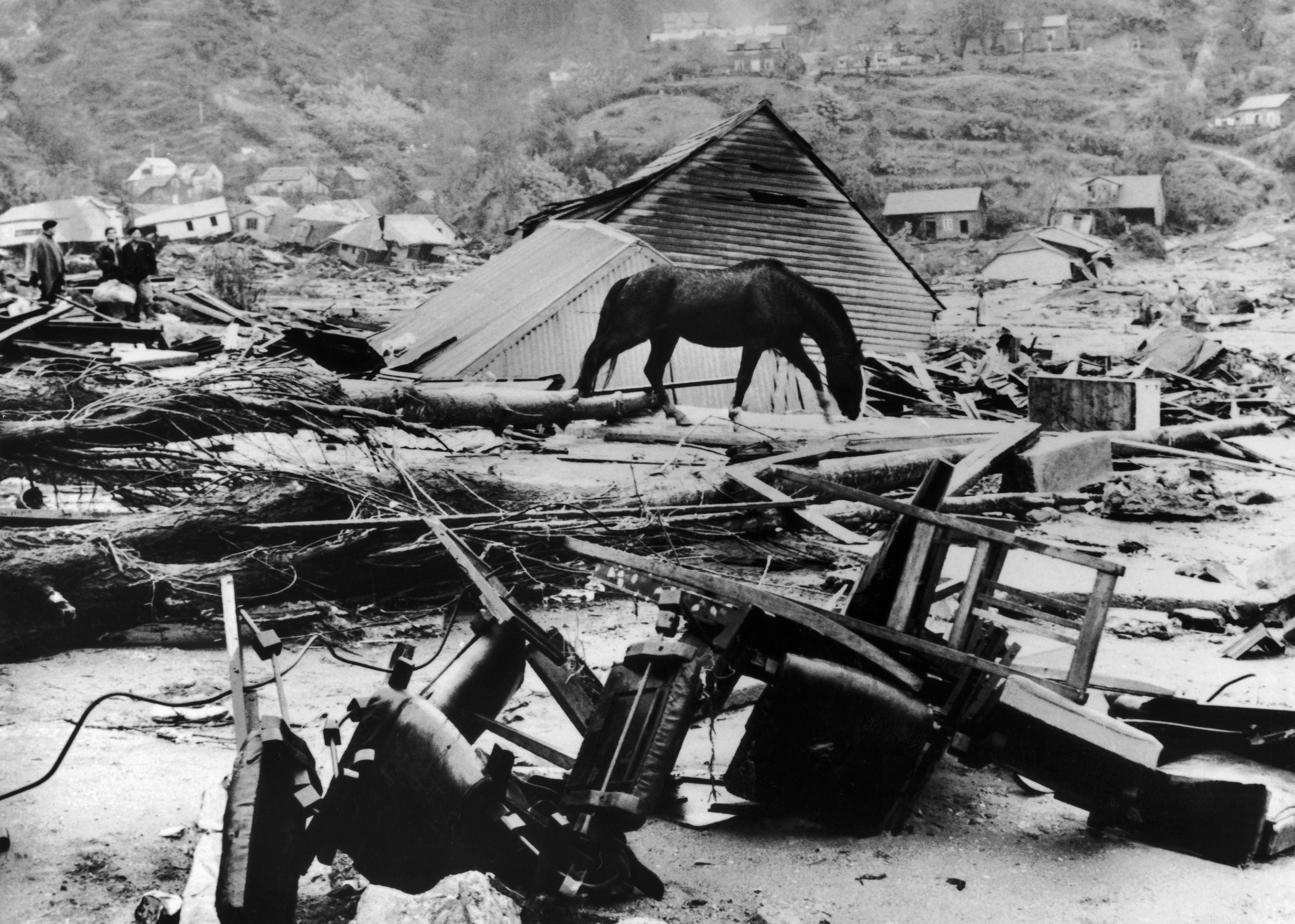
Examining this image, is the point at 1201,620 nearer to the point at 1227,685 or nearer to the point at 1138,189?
the point at 1227,685

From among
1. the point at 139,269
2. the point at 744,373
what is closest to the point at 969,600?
the point at 744,373

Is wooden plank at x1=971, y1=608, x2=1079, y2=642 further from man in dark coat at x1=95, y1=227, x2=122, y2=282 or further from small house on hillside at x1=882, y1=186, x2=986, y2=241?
man in dark coat at x1=95, y1=227, x2=122, y2=282

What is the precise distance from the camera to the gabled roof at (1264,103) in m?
7.59

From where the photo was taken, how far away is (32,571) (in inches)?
170

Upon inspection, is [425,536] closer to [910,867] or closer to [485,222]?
[910,867]

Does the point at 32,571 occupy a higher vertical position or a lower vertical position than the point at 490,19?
lower

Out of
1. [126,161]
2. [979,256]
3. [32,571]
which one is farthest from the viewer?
[979,256]

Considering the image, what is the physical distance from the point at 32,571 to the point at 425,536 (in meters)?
1.70

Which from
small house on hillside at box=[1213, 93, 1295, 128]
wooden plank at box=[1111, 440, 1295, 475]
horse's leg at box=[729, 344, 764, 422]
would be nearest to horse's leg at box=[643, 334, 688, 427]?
horse's leg at box=[729, 344, 764, 422]

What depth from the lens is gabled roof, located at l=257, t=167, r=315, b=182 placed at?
335 inches

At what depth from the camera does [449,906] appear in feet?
9.80

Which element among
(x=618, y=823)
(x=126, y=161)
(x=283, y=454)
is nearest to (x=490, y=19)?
(x=126, y=161)

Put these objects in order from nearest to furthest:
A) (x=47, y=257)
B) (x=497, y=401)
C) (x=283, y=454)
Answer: (x=283, y=454) → (x=497, y=401) → (x=47, y=257)

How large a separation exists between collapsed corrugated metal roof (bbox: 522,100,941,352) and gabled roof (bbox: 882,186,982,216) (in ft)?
2.62
